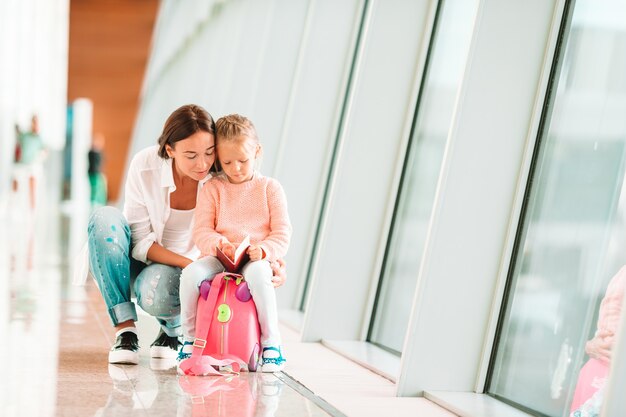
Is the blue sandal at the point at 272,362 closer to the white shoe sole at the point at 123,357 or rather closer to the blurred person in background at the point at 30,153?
the white shoe sole at the point at 123,357

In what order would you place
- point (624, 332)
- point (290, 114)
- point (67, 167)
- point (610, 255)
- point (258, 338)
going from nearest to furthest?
point (624, 332), point (610, 255), point (258, 338), point (290, 114), point (67, 167)

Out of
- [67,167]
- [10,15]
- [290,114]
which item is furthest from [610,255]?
[67,167]

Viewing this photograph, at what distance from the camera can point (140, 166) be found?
3408mm

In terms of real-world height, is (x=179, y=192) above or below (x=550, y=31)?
below

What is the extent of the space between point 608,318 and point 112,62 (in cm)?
2643

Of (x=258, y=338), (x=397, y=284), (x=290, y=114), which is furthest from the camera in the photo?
(x=290, y=114)

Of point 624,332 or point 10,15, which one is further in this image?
point 10,15

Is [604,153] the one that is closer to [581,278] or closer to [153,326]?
[581,278]

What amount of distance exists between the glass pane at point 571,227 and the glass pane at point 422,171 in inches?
36.3

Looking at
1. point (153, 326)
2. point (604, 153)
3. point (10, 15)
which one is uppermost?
point (10, 15)

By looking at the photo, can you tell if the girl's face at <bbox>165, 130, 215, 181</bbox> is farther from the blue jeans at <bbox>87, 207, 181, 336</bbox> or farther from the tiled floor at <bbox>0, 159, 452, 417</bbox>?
the tiled floor at <bbox>0, 159, 452, 417</bbox>

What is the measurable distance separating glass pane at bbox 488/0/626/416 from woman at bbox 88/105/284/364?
934mm

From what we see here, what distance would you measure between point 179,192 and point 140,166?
0.19 meters

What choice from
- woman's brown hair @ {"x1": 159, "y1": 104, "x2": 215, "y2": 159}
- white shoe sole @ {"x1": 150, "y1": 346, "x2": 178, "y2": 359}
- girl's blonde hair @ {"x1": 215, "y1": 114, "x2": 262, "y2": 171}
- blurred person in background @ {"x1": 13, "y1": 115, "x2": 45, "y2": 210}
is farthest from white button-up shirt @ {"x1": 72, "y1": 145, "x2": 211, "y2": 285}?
blurred person in background @ {"x1": 13, "y1": 115, "x2": 45, "y2": 210}
